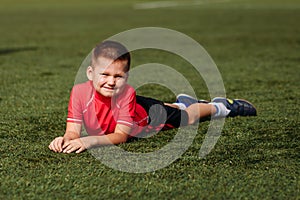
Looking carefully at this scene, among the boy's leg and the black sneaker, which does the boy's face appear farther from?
the black sneaker

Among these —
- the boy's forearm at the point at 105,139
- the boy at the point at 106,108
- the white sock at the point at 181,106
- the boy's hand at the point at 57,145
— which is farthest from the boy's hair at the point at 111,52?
the white sock at the point at 181,106

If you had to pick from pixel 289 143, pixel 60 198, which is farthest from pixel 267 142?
pixel 60 198

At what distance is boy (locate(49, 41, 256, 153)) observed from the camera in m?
3.00

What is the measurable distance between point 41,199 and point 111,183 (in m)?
0.32

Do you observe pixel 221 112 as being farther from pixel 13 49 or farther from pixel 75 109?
pixel 13 49

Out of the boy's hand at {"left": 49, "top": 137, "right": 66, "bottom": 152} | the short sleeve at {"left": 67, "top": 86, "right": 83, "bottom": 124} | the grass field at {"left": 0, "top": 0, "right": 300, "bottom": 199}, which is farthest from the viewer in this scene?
the short sleeve at {"left": 67, "top": 86, "right": 83, "bottom": 124}

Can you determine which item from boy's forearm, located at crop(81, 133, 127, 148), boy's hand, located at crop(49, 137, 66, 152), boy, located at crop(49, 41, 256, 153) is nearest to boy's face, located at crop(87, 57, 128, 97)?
boy, located at crop(49, 41, 256, 153)

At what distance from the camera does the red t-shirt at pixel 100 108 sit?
312cm

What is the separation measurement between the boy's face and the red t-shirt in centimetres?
5

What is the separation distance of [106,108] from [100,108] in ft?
0.11

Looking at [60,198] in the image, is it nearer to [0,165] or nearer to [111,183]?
[111,183]

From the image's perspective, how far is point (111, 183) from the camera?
245cm

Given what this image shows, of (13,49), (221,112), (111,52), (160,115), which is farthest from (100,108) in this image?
(13,49)

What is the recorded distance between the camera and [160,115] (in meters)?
3.44
